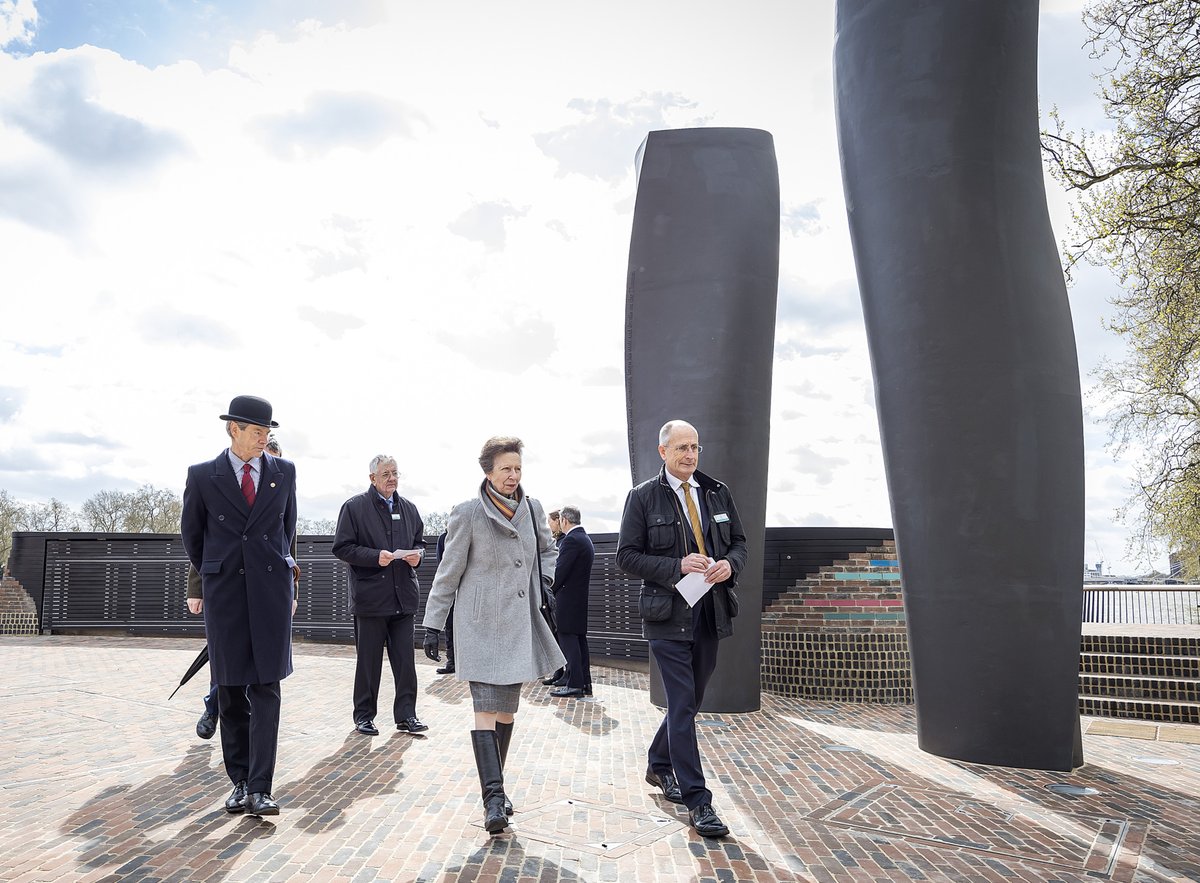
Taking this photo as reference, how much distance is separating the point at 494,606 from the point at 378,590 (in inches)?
109

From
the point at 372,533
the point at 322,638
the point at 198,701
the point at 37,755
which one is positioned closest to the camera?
the point at 37,755

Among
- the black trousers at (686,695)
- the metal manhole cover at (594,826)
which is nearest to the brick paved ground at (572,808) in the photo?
the metal manhole cover at (594,826)

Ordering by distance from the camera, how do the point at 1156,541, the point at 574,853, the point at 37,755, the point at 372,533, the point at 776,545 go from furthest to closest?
the point at 1156,541
the point at 776,545
the point at 372,533
the point at 37,755
the point at 574,853

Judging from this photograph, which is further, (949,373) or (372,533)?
(372,533)

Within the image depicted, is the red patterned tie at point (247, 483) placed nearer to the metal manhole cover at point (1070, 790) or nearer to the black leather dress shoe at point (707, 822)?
the black leather dress shoe at point (707, 822)

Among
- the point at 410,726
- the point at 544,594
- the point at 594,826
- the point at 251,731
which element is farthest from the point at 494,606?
the point at 410,726

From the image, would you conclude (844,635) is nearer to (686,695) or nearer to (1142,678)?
(1142,678)

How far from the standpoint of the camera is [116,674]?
1034 centimetres

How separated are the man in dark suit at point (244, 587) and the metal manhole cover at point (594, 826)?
125cm

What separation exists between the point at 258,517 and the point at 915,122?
16.6ft

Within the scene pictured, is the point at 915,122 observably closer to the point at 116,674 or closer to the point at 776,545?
the point at 776,545

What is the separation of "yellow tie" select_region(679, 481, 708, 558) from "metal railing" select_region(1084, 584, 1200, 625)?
629 inches

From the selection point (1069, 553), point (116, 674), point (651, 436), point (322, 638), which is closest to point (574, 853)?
point (1069, 553)

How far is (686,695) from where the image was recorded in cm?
452
